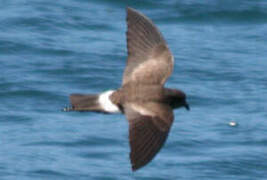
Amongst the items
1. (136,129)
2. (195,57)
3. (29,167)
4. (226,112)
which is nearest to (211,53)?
(195,57)

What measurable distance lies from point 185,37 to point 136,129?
7.53m

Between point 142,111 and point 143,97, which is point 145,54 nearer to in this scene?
point 143,97

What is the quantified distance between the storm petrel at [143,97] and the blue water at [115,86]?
280 centimetres

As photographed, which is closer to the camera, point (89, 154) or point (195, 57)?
point (89, 154)

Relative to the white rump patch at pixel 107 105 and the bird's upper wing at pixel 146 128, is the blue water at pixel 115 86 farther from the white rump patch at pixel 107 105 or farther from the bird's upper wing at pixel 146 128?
the bird's upper wing at pixel 146 128

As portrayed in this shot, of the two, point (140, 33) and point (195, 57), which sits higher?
point (140, 33)

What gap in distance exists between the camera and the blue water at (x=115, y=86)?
11461 millimetres

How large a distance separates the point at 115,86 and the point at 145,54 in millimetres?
4342

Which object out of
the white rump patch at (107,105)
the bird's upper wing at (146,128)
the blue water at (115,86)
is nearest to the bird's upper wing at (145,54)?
the white rump patch at (107,105)

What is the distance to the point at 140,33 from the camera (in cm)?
848

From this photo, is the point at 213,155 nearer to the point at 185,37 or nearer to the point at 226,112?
the point at 226,112

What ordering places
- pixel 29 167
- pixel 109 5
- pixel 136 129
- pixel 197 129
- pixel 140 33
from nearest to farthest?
pixel 136 129
pixel 140 33
pixel 29 167
pixel 197 129
pixel 109 5

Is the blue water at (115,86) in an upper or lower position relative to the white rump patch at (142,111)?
lower

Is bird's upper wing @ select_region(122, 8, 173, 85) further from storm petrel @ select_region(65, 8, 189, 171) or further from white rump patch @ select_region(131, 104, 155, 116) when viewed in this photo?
white rump patch @ select_region(131, 104, 155, 116)
